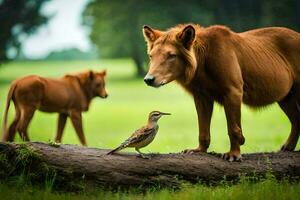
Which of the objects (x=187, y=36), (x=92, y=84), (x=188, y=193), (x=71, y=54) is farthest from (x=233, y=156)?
(x=71, y=54)

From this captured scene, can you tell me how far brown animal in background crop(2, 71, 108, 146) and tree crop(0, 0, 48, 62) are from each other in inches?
1416

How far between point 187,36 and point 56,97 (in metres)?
8.27

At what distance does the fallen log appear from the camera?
350 inches

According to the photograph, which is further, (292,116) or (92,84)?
(92,84)

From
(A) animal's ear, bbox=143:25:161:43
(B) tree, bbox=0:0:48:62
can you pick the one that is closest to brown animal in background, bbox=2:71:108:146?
(A) animal's ear, bbox=143:25:161:43

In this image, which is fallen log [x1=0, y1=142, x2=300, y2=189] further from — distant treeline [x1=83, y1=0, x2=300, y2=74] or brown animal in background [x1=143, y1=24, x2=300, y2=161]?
distant treeline [x1=83, y1=0, x2=300, y2=74]

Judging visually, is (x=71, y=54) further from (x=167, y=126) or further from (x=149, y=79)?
(x=149, y=79)

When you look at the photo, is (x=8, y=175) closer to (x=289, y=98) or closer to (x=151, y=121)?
(x=151, y=121)

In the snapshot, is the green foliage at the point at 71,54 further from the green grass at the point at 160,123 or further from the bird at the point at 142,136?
the bird at the point at 142,136

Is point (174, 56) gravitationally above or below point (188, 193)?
above

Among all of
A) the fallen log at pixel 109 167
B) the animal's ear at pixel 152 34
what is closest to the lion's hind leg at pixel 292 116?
the fallen log at pixel 109 167

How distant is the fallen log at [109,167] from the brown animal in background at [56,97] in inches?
228

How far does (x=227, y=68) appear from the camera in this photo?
402 inches

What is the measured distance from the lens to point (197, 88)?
412 inches
